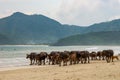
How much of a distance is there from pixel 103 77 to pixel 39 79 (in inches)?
158

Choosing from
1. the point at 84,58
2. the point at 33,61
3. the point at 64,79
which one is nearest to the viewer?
the point at 64,79

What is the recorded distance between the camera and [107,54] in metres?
42.1

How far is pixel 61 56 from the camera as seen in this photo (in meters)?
38.2

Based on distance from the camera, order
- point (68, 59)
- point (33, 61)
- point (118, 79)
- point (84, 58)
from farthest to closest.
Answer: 1. point (33, 61)
2. point (84, 58)
3. point (68, 59)
4. point (118, 79)

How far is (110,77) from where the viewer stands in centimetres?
2044

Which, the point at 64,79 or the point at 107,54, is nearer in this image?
the point at 64,79

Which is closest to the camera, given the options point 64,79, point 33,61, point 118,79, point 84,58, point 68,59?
point 118,79

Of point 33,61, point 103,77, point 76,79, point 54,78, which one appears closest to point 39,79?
point 54,78

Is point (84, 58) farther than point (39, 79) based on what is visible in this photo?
Yes

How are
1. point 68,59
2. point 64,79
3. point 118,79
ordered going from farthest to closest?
point 68,59, point 64,79, point 118,79

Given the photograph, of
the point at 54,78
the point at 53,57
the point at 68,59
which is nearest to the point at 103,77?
the point at 54,78

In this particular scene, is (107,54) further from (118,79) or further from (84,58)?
(118,79)

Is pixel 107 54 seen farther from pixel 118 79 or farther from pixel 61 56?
pixel 118 79

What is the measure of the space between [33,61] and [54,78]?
985 inches
